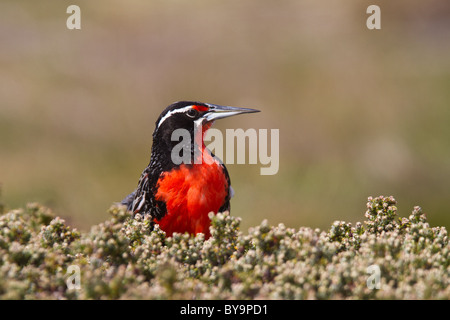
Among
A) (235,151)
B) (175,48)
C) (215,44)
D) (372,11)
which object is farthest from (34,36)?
(372,11)

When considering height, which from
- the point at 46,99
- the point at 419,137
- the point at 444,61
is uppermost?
the point at 444,61

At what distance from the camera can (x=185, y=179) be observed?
19.2 feet

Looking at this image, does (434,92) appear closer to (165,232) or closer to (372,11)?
(372,11)

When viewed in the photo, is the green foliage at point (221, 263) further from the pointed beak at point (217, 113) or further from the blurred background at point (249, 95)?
the blurred background at point (249, 95)

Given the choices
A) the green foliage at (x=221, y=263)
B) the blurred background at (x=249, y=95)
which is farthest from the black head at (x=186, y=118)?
the blurred background at (x=249, y=95)

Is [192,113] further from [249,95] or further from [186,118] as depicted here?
[249,95]

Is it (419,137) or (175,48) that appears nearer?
(419,137)

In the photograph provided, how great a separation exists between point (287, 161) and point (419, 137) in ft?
12.1

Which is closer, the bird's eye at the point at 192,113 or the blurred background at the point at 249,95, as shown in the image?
the bird's eye at the point at 192,113

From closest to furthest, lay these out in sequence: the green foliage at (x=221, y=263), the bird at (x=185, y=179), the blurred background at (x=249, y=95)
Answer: the green foliage at (x=221, y=263) < the bird at (x=185, y=179) < the blurred background at (x=249, y=95)

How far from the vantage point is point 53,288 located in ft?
13.8

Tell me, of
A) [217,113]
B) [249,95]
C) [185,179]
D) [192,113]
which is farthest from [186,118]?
[249,95]

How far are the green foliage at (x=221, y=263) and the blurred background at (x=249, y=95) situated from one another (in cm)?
661

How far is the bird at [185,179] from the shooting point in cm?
581
